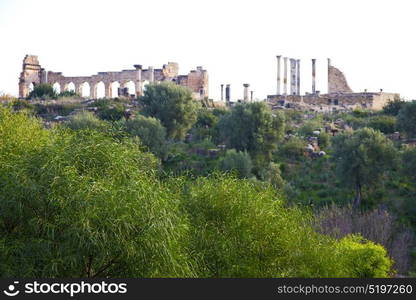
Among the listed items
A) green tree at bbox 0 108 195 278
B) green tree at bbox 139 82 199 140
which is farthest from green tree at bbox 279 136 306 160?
green tree at bbox 0 108 195 278

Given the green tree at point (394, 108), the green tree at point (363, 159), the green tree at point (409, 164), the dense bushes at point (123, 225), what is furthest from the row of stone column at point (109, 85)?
the dense bushes at point (123, 225)

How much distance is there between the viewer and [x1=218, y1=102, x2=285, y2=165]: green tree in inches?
1666

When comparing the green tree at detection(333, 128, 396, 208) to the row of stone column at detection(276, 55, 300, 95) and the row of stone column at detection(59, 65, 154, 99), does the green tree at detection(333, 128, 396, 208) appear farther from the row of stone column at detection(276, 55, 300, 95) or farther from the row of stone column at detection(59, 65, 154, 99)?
the row of stone column at detection(276, 55, 300, 95)

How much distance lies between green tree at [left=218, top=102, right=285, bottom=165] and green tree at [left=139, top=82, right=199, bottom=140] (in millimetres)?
3843

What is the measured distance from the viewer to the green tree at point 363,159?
119ft

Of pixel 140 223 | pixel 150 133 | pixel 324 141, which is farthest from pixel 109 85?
pixel 140 223

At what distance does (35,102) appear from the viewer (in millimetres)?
56438

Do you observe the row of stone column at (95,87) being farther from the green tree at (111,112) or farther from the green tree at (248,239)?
the green tree at (248,239)

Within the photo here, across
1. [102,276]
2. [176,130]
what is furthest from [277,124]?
[102,276]

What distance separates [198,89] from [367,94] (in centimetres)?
1485

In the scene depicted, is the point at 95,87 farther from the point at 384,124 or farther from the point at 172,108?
the point at 384,124

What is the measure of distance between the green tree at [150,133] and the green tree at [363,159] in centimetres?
977

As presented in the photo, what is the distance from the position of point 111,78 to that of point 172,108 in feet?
73.6

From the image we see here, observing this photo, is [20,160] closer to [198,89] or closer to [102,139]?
[102,139]
